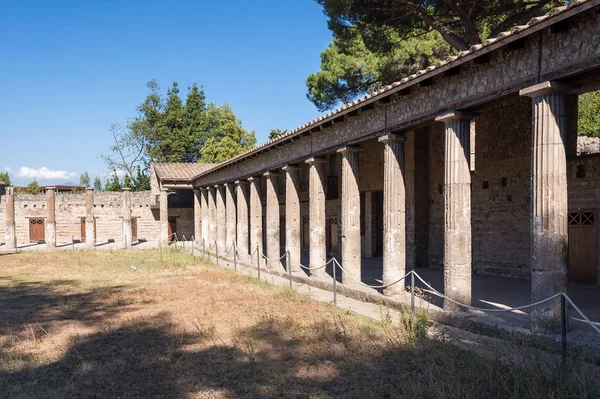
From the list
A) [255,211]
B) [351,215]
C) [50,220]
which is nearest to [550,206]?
[351,215]

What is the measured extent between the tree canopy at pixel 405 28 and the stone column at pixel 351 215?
6062 mm

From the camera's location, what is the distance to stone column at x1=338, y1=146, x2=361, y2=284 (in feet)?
43.5

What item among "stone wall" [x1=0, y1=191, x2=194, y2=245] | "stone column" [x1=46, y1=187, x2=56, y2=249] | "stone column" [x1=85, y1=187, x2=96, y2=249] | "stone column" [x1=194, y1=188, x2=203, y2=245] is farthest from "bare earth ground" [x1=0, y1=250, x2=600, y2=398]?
"stone wall" [x1=0, y1=191, x2=194, y2=245]

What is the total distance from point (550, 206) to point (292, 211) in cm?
1054

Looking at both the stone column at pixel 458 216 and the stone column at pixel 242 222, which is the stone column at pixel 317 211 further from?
the stone column at pixel 242 222

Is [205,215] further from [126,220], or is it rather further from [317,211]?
[317,211]

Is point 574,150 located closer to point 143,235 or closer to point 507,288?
point 507,288

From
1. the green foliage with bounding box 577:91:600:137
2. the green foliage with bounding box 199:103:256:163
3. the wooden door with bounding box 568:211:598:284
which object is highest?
the green foliage with bounding box 199:103:256:163

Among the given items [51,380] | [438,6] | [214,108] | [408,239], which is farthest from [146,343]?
[214,108]

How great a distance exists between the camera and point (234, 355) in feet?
24.2

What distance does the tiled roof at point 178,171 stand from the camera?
3075cm

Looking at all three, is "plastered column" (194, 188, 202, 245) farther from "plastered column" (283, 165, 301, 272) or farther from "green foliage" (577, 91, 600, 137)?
"green foliage" (577, 91, 600, 137)

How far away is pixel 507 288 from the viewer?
39.8 ft

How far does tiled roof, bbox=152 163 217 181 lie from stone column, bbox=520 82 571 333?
969 inches
